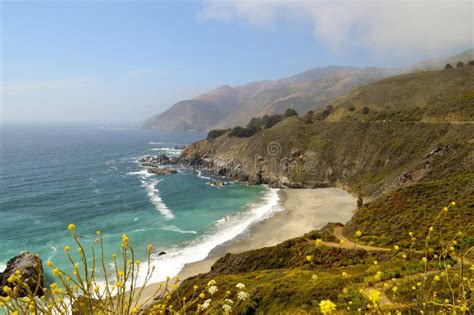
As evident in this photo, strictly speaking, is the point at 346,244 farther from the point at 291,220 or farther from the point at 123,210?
the point at 123,210

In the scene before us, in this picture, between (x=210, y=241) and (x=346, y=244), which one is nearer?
(x=346, y=244)

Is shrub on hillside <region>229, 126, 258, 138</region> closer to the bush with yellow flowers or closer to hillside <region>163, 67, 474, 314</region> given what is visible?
hillside <region>163, 67, 474, 314</region>

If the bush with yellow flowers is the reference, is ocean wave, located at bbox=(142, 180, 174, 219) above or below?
below

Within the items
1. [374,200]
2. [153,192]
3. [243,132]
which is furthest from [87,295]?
[243,132]

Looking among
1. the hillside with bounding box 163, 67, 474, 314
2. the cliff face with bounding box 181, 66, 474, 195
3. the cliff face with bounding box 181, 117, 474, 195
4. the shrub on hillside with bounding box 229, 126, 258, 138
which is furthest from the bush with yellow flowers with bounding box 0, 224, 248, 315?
the shrub on hillside with bounding box 229, 126, 258, 138

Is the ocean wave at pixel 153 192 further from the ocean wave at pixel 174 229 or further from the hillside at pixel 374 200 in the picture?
the hillside at pixel 374 200

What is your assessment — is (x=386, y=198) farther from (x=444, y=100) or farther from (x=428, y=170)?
(x=444, y=100)
